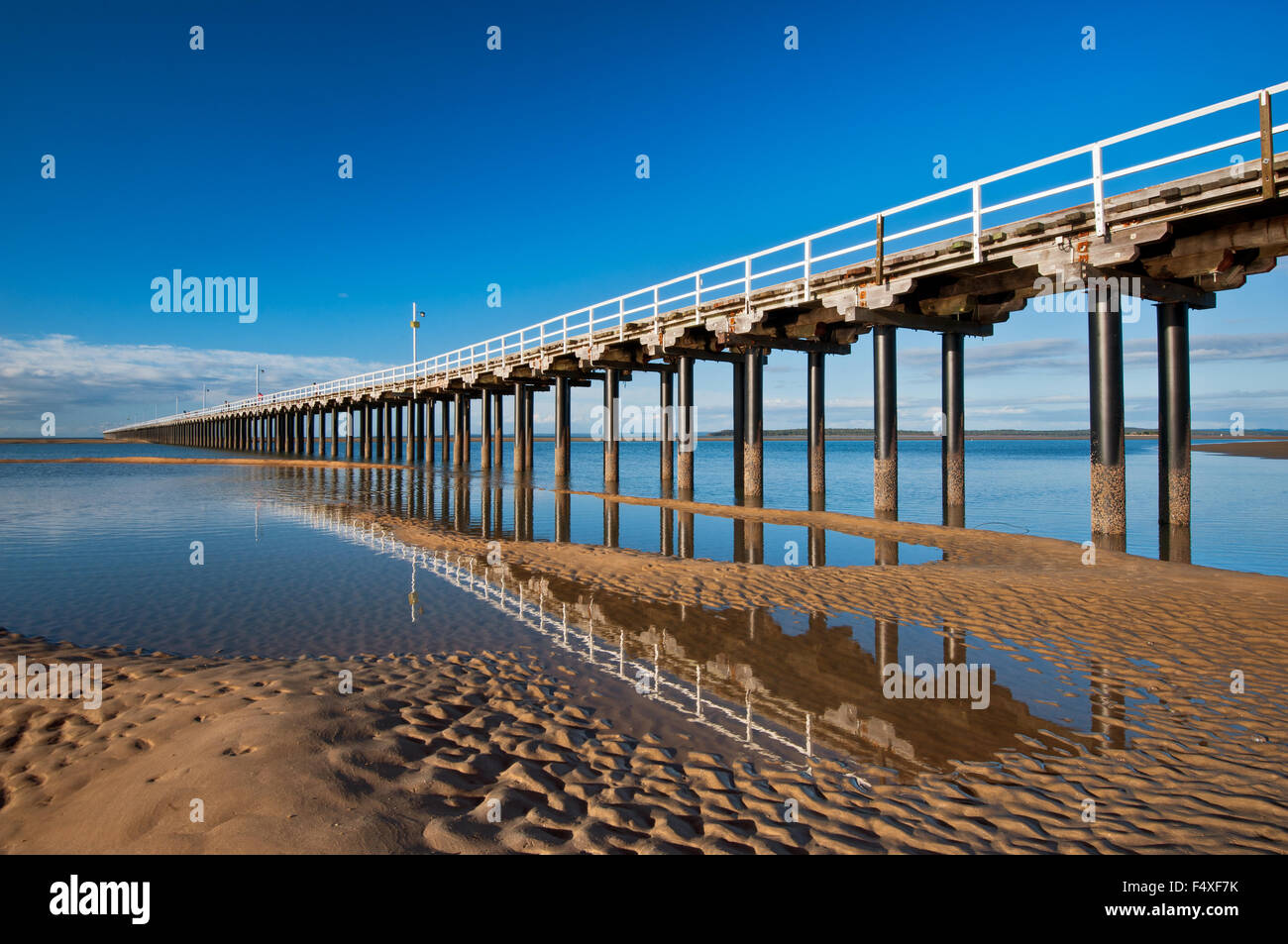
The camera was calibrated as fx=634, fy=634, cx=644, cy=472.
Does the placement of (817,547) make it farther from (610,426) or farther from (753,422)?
(610,426)

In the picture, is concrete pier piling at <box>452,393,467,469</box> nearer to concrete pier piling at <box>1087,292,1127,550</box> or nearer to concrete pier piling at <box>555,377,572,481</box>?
concrete pier piling at <box>555,377,572,481</box>

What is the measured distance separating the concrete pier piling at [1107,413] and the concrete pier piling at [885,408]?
4.29 m

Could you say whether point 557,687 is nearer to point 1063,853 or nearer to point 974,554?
point 1063,853

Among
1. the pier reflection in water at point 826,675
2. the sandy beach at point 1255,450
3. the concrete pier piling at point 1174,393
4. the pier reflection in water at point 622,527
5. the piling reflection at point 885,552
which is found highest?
the concrete pier piling at point 1174,393

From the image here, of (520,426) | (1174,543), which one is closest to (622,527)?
(1174,543)

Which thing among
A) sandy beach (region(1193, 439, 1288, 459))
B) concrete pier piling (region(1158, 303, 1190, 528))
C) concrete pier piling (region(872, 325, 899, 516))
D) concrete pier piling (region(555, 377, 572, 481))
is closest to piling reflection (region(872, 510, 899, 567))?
concrete pier piling (region(872, 325, 899, 516))

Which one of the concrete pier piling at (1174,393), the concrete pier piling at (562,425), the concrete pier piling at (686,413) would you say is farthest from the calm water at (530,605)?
the concrete pier piling at (562,425)

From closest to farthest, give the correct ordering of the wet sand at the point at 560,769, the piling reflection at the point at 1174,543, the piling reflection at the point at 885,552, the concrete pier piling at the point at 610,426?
the wet sand at the point at 560,769 < the piling reflection at the point at 885,552 < the piling reflection at the point at 1174,543 < the concrete pier piling at the point at 610,426

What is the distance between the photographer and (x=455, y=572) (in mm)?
9453

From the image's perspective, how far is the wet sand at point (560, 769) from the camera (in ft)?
9.45

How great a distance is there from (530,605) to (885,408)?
11.2 meters

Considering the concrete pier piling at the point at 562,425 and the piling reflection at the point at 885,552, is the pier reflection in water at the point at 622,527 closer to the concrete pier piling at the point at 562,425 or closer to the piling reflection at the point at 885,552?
the piling reflection at the point at 885,552

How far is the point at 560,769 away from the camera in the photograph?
11.8ft

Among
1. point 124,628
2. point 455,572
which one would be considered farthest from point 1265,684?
point 124,628
